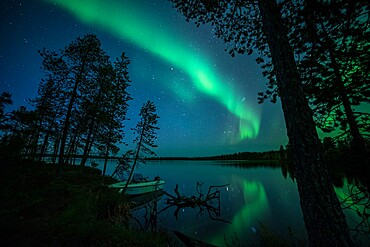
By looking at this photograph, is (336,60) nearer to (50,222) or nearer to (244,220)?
(50,222)

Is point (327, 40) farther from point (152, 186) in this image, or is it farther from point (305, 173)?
point (152, 186)

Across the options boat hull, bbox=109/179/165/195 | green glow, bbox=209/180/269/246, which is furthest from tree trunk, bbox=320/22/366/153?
boat hull, bbox=109/179/165/195

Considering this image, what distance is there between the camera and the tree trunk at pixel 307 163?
8.29 feet

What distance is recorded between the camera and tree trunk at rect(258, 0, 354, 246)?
2.53 m

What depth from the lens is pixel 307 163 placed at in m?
2.76

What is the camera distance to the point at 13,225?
5.94 meters

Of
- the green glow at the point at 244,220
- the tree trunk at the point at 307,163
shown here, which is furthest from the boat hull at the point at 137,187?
the tree trunk at the point at 307,163

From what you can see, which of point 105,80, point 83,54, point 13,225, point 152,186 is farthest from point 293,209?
point 83,54

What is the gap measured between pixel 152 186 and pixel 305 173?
2314 centimetres

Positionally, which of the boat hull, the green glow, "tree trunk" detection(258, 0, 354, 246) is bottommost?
the green glow

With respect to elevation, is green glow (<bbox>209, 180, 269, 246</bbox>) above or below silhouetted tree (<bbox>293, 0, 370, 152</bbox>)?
below

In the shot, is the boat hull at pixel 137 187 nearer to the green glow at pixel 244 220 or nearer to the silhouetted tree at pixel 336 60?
the green glow at pixel 244 220

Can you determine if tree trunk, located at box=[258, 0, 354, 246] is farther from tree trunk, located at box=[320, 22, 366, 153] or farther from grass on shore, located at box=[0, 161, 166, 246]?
grass on shore, located at box=[0, 161, 166, 246]

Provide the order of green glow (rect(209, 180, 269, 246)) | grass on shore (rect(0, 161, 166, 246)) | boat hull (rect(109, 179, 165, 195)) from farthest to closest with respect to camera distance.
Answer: boat hull (rect(109, 179, 165, 195))
green glow (rect(209, 180, 269, 246))
grass on shore (rect(0, 161, 166, 246))
